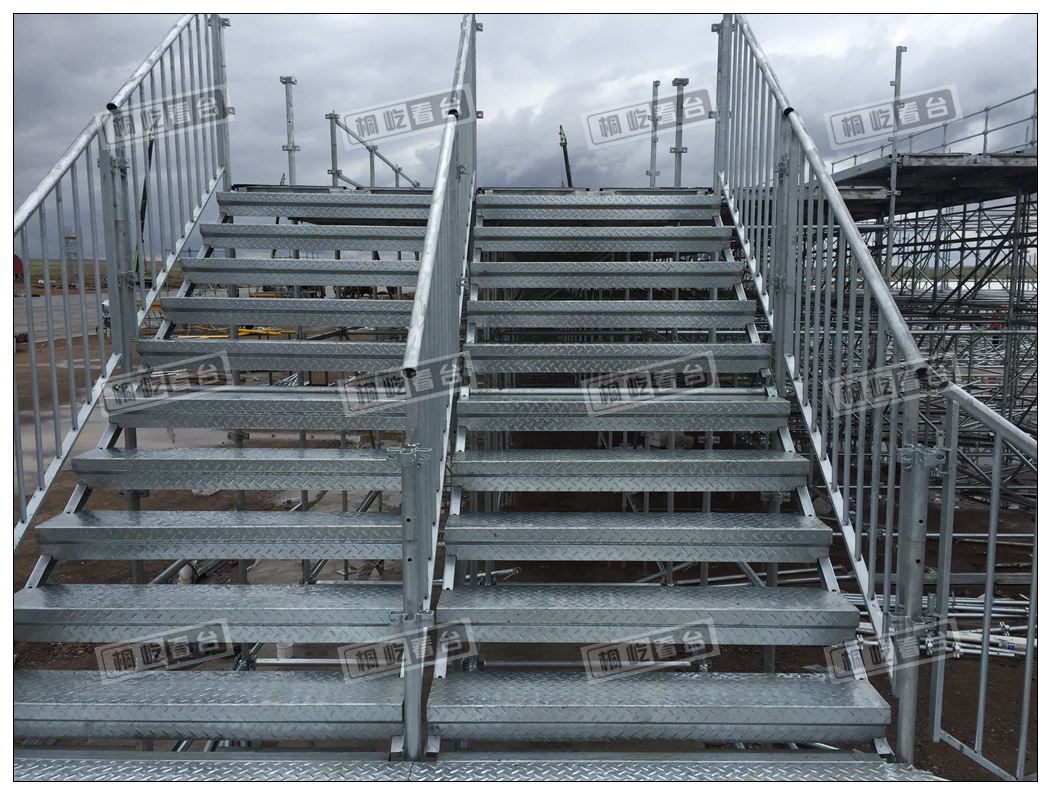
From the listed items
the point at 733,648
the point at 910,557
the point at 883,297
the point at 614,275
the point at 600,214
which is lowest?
the point at 733,648

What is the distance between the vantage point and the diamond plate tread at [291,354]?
3.67 m

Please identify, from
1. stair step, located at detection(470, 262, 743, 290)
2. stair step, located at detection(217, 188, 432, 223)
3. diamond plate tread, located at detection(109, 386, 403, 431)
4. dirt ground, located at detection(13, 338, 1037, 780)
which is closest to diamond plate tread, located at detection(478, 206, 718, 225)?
stair step, located at detection(217, 188, 432, 223)

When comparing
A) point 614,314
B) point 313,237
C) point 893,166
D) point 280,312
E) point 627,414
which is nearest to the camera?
point 627,414

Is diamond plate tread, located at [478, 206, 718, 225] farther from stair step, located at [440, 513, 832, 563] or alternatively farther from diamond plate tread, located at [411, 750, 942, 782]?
diamond plate tread, located at [411, 750, 942, 782]

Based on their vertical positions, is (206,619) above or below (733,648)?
above

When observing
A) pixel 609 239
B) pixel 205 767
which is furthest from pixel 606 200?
pixel 205 767

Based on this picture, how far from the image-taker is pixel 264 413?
3.39 metres

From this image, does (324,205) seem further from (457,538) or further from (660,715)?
(660,715)

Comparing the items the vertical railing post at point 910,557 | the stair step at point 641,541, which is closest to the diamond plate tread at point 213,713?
the stair step at point 641,541

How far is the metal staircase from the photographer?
2365 millimetres

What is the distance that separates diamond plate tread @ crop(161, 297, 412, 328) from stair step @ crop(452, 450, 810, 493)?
136 cm

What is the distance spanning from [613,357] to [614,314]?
1.62ft

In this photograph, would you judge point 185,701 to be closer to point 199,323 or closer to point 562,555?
point 562,555

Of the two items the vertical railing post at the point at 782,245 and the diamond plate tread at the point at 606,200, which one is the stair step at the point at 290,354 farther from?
the vertical railing post at the point at 782,245
